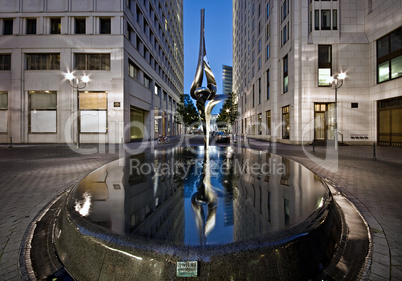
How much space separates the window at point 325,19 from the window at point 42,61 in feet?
99.9

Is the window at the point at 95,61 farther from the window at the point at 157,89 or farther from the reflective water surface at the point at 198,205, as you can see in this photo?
the reflective water surface at the point at 198,205

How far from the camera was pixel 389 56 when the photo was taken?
19.4 m

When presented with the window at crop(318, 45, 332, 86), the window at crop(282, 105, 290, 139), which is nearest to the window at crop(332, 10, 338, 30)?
the window at crop(318, 45, 332, 86)

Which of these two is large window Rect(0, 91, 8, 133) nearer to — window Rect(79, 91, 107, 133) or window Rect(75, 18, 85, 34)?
window Rect(79, 91, 107, 133)

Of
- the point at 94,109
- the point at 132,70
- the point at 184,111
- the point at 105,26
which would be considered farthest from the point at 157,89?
the point at 184,111

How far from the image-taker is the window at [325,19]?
70.9ft

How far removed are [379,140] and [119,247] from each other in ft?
90.3

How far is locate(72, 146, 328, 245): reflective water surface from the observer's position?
2744mm

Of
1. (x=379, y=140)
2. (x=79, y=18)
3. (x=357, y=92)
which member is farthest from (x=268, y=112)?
(x=79, y=18)

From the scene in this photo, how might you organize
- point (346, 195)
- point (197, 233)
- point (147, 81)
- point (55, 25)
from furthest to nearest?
1. point (147, 81)
2. point (55, 25)
3. point (346, 195)
4. point (197, 233)

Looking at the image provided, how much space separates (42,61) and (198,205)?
96.6ft

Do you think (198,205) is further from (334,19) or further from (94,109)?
(334,19)

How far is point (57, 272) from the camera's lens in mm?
→ 2373

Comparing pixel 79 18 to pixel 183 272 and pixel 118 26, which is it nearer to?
pixel 118 26
